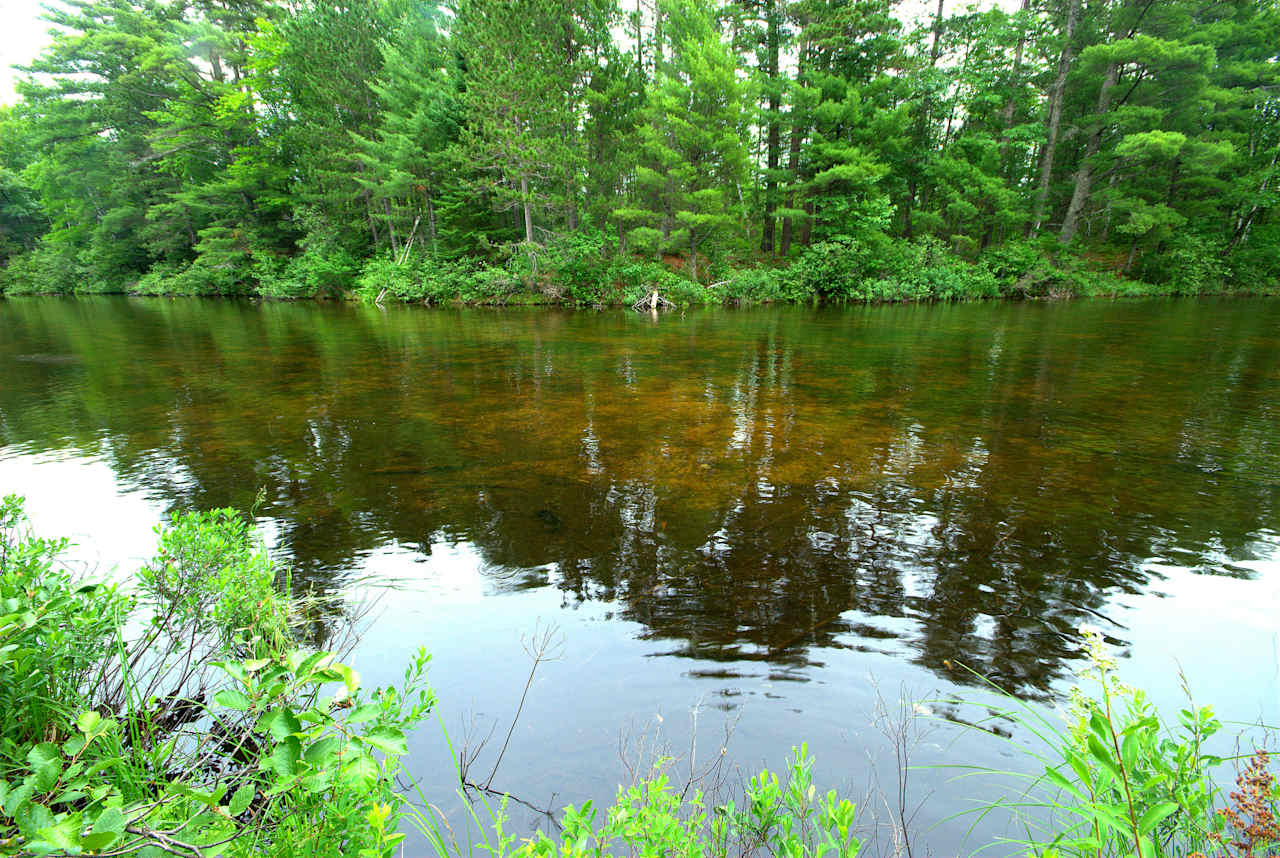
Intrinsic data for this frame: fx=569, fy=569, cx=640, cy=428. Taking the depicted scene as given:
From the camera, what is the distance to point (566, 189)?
22.8 meters

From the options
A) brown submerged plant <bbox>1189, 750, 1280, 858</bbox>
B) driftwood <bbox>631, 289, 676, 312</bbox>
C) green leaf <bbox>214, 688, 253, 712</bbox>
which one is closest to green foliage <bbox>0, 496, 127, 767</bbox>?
green leaf <bbox>214, 688, 253, 712</bbox>

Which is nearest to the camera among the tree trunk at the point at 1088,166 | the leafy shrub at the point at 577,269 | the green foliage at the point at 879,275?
the leafy shrub at the point at 577,269

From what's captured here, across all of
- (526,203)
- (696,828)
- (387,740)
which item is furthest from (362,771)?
(526,203)

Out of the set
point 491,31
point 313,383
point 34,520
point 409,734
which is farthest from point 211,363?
point 491,31

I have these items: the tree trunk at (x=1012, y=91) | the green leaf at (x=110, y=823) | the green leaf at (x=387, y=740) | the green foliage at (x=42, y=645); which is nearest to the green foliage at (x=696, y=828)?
the green leaf at (x=387, y=740)

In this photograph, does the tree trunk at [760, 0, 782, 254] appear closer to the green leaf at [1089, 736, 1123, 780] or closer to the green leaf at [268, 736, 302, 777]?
the green leaf at [1089, 736, 1123, 780]

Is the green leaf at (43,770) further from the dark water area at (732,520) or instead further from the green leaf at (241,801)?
the dark water area at (732,520)

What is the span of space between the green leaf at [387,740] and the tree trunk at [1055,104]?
32.2 metres

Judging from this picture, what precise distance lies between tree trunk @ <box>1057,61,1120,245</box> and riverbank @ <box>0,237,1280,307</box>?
100cm

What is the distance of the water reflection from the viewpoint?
3334 mm

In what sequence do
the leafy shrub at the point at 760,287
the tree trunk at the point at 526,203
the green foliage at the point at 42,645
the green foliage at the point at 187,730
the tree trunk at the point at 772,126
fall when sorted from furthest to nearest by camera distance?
the tree trunk at the point at 772,126 → the leafy shrub at the point at 760,287 → the tree trunk at the point at 526,203 → the green foliage at the point at 42,645 → the green foliage at the point at 187,730

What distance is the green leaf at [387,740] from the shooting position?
1.16 metres

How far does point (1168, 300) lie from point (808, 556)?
2814 centimetres

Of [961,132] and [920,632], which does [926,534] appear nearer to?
[920,632]
